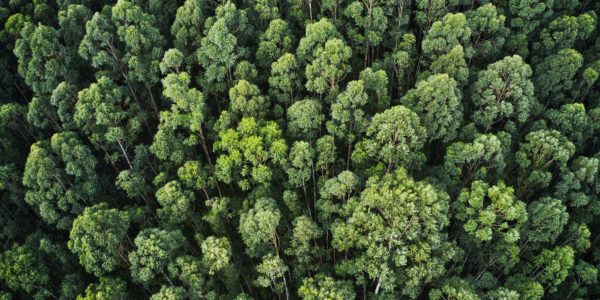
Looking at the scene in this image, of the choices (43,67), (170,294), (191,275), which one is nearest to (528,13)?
(191,275)

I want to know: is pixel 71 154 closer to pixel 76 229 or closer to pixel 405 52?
pixel 76 229

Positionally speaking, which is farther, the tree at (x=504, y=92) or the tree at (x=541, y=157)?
the tree at (x=504, y=92)

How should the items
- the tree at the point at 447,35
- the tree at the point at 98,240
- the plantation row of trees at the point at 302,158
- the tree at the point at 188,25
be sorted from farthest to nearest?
the tree at the point at 188,25
the tree at the point at 447,35
the plantation row of trees at the point at 302,158
the tree at the point at 98,240

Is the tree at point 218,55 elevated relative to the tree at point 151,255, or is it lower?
elevated

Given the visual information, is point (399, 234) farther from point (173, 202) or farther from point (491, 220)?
point (173, 202)

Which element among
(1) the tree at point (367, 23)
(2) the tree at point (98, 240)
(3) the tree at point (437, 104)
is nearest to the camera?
(2) the tree at point (98, 240)

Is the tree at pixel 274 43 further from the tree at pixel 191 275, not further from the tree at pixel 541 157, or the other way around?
the tree at pixel 541 157

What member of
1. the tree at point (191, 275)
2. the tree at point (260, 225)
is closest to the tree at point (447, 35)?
the tree at point (260, 225)
